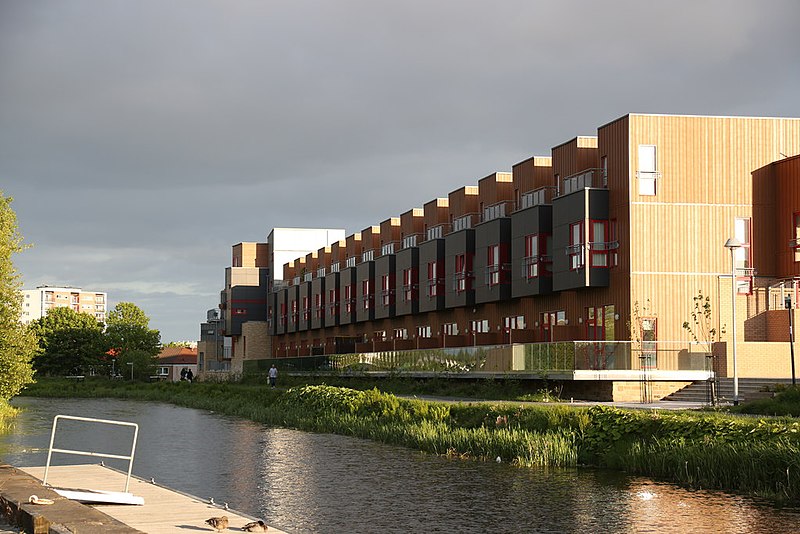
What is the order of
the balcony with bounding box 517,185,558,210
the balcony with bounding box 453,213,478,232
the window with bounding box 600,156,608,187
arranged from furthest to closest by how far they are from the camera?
1. the balcony with bounding box 453,213,478,232
2. the balcony with bounding box 517,185,558,210
3. the window with bounding box 600,156,608,187

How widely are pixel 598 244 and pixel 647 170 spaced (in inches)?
153

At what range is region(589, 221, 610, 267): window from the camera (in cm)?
4431

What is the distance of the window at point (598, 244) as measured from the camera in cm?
4431

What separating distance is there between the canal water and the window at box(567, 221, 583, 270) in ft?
60.2

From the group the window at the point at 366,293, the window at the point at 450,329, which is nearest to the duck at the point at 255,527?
the window at the point at 450,329

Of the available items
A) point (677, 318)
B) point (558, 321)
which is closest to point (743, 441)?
point (677, 318)

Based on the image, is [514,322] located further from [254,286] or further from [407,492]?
[254,286]

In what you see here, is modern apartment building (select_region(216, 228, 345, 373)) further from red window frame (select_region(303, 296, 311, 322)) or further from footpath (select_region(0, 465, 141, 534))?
footpath (select_region(0, 465, 141, 534))

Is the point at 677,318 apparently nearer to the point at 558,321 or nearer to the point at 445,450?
the point at 558,321

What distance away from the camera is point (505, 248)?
5278 cm

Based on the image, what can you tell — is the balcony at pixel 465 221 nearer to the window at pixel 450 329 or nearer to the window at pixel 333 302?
the window at pixel 450 329

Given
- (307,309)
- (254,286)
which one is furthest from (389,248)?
(254,286)

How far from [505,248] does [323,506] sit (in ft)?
122

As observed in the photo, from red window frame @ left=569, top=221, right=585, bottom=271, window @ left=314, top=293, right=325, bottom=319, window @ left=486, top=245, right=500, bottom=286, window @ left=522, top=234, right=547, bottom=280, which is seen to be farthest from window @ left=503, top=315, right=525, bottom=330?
window @ left=314, top=293, right=325, bottom=319
